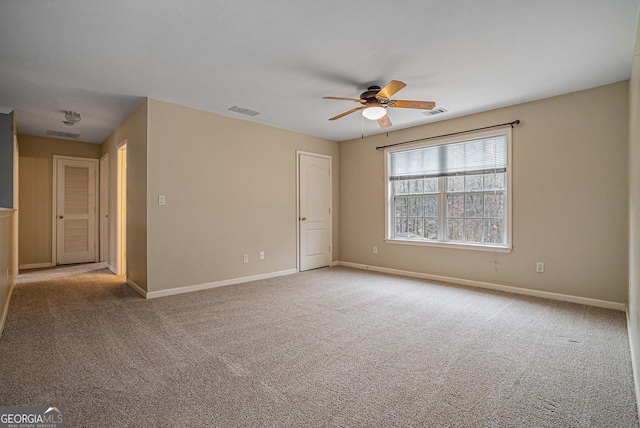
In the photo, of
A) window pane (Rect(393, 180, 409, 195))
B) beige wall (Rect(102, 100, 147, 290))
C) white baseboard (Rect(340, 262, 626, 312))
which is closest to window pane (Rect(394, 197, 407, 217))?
window pane (Rect(393, 180, 409, 195))

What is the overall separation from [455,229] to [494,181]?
0.89 m

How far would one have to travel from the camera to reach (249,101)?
4.15 m

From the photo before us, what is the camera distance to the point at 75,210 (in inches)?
263

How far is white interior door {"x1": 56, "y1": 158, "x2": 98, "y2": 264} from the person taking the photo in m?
6.48

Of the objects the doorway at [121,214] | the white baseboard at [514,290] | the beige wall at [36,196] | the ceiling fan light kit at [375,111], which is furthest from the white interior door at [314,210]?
the beige wall at [36,196]

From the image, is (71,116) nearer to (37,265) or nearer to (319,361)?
(37,265)

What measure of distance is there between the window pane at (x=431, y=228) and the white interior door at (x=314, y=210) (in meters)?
1.89

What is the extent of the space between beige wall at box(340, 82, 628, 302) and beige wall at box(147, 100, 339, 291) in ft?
8.84

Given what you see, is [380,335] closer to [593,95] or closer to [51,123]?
[593,95]

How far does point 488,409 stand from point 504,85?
10.9 ft

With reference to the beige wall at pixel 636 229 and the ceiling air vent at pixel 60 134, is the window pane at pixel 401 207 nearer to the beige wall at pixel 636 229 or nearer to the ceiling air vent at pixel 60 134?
the beige wall at pixel 636 229

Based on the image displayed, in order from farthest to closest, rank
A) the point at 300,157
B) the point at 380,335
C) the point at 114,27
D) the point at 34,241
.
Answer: the point at 34,241, the point at 300,157, the point at 380,335, the point at 114,27

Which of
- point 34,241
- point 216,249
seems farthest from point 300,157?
point 34,241

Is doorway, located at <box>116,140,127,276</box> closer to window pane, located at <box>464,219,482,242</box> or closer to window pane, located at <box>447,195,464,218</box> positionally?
window pane, located at <box>447,195,464,218</box>
